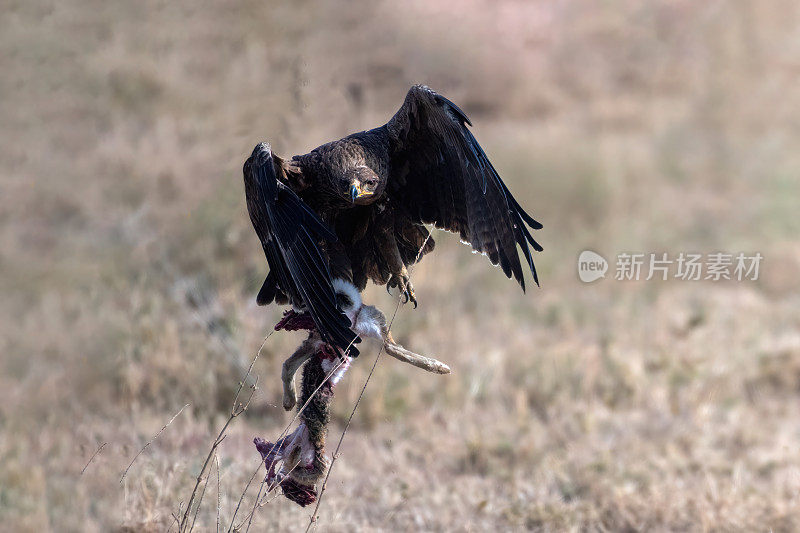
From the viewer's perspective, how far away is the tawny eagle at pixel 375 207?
251cm

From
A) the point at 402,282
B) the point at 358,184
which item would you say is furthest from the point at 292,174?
the point at 402,282

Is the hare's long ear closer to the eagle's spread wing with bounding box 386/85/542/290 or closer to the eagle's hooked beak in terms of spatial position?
the eagle's hooked beak

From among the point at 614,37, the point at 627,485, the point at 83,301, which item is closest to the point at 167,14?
the point at 83,301

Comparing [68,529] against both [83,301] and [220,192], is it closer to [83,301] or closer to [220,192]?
[83,301]

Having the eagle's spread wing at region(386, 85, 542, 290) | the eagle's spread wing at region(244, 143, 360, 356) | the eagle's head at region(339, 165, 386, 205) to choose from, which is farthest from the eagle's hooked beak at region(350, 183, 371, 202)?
the eagle's spread wing at region(386, 85, 542, 290)

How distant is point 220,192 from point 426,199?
3911mm

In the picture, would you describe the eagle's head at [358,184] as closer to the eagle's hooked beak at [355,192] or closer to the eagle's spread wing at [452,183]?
the eagle's hooked beak at [355,192]

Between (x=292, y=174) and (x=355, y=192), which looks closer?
(x=355, y=192)

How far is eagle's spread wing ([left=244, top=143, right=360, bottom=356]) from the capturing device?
248 centimetres

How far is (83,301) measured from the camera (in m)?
6.02

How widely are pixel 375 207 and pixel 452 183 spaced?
0.28 meters

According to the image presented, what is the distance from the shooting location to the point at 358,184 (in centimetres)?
261

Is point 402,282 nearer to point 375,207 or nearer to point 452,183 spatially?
point 375,207

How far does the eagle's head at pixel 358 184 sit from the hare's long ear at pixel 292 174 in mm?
184
